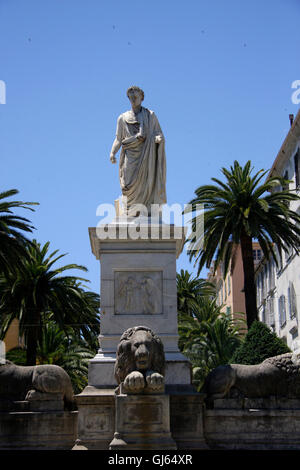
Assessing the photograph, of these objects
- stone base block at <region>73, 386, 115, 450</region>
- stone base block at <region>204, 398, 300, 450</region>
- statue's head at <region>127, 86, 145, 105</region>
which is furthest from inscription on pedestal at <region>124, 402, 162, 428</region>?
statue's head at <region>127, 86, 145, 105</region>

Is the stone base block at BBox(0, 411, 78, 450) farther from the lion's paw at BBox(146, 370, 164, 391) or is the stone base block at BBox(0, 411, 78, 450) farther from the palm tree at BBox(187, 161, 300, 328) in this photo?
the palm tree at BBox(187, 161, 300, 328)

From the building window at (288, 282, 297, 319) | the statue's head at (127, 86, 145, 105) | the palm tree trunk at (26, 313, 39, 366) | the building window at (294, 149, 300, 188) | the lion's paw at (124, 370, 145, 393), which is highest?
the building window at (294, 149, 300, 188)

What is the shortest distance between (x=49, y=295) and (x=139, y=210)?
23241mm

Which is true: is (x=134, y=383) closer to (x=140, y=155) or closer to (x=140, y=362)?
(x=140, y=362)

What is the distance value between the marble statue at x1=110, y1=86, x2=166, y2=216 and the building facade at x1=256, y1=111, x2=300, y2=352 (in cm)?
2870

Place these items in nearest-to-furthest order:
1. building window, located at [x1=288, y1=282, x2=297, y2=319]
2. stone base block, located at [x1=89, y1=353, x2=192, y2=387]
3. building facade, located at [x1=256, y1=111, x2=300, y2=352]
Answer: stone base block, located at [x1=89, y1=353, x2=192, y2=387]
building facade, located at [x1=256, y1=111, x2=300, y2=352]
building window, located at [x1=288, y1=282, x2=297, y2=319]

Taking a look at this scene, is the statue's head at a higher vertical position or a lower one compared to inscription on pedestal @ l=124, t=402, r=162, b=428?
higher

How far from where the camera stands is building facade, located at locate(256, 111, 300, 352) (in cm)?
4606

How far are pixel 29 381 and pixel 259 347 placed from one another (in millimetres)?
8148

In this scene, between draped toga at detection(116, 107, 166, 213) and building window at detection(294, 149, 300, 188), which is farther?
building window at detection(294, 149, 300, 188)

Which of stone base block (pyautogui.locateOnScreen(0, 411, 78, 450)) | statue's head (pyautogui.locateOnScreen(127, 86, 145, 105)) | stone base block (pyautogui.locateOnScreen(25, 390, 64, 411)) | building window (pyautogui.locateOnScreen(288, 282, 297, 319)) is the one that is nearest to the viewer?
stone base block (pyautogui.locateOnScreen(0, 411, 78, 450))

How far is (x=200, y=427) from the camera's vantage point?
11.4 meters

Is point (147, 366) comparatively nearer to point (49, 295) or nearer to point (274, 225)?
point (274, 225)
